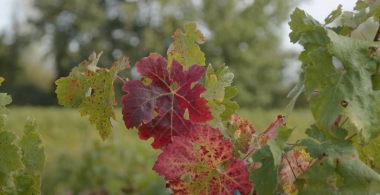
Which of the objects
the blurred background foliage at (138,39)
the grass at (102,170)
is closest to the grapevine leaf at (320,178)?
the grass at (102,170)

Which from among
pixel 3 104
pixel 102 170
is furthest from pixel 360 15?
pixel 102 170

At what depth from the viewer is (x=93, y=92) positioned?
890 millimetres

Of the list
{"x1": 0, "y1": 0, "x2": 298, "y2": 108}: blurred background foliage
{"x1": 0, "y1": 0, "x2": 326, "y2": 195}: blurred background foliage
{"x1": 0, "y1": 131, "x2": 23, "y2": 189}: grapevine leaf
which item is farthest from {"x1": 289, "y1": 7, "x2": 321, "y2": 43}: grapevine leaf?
{"x1": 0, "y1": 0, "x2": 298, "y2": 108}: blurred background foliage

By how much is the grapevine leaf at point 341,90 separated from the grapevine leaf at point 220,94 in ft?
0.79

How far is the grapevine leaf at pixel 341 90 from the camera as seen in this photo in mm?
670

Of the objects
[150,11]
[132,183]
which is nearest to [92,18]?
[150,11]

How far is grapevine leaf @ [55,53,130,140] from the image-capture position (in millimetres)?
873

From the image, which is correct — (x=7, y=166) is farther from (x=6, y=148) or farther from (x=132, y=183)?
(x=132, y=183)

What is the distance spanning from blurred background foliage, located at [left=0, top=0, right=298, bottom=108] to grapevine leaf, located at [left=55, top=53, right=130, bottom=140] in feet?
77.4

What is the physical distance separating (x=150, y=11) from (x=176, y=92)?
2867 cm

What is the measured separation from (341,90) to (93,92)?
0.48 metres

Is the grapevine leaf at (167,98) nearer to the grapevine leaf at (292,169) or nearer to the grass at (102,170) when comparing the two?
the grapevine leaf at (292,169)

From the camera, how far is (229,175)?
773 millimetres

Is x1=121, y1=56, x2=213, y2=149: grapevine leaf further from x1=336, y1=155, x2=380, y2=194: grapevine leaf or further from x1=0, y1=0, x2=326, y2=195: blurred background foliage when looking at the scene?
x1=0, y1=0, x2=326, y2=195: blurred background foliage
